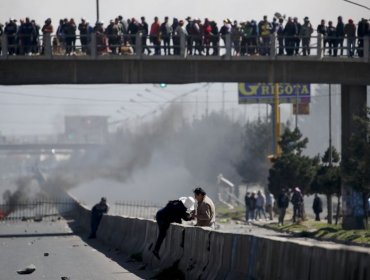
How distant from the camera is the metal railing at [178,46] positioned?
145ft

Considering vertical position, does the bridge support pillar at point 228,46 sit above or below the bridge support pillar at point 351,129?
above

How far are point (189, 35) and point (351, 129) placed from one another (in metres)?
7.94

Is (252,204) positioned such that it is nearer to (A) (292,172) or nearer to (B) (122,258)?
(A) (292,172)

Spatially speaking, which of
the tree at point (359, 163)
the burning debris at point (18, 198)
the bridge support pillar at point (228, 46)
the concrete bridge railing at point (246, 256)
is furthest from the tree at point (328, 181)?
the concrete bridge railing at point (246, 256)

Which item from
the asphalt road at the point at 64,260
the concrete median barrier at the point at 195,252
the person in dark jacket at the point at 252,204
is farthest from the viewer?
the person in dark jacket at the point at 252,204

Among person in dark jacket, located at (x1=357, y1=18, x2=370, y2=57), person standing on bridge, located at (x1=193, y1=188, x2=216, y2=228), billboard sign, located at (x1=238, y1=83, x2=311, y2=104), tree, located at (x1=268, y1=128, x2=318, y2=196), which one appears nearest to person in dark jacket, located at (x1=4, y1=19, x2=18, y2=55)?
person in dark jacket, located at (x1=357, y1=18, x2=370, y2=57)

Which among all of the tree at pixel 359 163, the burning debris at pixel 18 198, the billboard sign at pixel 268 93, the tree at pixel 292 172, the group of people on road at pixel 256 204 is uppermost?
the billboard sign at pixel 268 93

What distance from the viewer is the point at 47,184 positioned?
12269 cm

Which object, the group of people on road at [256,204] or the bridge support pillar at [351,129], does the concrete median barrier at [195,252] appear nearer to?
the bridge support pillar at [351,129]

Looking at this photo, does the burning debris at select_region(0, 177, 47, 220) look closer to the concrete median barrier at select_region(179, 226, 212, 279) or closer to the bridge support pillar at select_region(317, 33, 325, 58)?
the bridge support pillar at select_region(317, 33, 325, 58)

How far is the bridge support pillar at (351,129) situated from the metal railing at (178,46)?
1969 mm

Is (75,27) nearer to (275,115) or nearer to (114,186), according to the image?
(275,115)

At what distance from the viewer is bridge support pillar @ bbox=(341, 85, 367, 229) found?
47.0 m

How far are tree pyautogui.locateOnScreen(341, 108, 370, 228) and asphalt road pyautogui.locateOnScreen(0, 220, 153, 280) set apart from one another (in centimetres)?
1131
